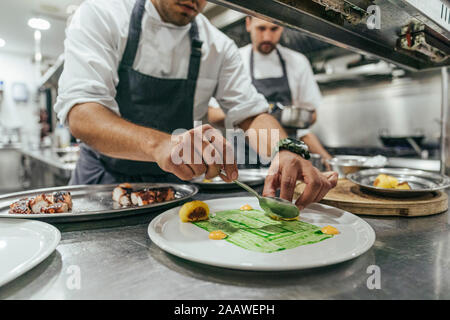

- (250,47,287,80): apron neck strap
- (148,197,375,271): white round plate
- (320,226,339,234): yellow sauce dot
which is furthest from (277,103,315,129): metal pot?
(320,226,339,234): yellow sauce dot

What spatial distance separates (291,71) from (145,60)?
5.40 feet

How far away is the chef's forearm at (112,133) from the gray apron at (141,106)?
0.31 meters

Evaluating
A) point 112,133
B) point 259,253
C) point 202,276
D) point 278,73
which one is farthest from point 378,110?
point 202,276

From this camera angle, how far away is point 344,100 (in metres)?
4.47

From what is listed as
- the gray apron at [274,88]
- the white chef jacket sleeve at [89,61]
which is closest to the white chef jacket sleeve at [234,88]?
the white chef jacket sleeve at [89,61]

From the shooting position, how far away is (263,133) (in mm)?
1414

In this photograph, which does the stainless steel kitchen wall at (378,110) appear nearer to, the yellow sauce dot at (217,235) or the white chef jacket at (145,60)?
the white chef jacket at (145,60)

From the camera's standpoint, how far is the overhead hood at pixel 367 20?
2.63ft

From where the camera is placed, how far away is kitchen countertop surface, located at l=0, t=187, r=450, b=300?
0.46m

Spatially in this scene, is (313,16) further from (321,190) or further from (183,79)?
(183,79)

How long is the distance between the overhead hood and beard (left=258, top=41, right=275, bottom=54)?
1.43 meters

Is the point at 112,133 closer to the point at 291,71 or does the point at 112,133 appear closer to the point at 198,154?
the point at 198,154

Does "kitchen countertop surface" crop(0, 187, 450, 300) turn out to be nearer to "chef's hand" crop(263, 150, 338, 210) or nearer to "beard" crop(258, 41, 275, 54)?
"chef's hand" crop(263, 150, 338, 210)
